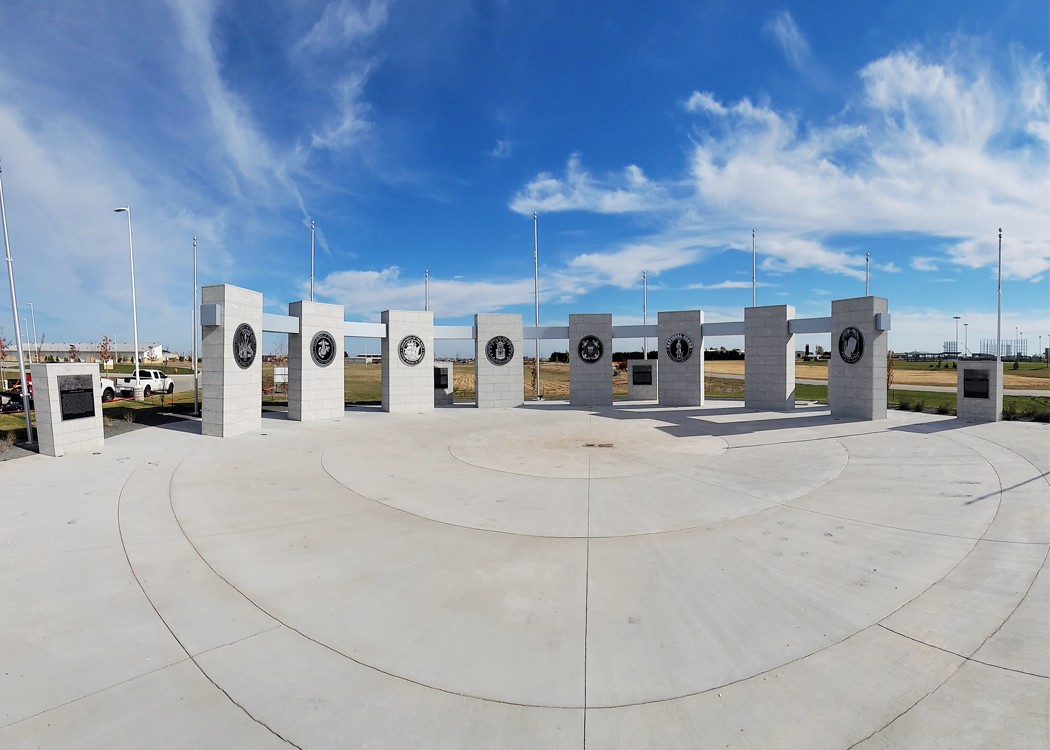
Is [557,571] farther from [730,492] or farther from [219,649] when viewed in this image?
[730,492]

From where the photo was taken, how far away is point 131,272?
106 ft

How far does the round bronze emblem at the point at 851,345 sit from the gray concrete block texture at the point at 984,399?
3.50m

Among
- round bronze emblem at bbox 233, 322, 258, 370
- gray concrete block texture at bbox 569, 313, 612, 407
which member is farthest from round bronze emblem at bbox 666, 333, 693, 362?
round bronze emblem at bbox 233, 322, 258, 370

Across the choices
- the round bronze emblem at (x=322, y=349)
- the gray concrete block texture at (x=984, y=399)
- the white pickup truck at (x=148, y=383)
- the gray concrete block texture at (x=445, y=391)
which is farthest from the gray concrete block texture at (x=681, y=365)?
the white pickup truck at (x=148, y=383)

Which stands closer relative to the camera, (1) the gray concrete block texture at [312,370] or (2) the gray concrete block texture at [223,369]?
(2) the gray concrete block texture at [223,369]

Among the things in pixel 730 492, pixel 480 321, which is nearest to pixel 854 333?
pixel 730 492

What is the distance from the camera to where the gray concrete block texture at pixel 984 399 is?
61.2ft

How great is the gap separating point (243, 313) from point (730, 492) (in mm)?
17950

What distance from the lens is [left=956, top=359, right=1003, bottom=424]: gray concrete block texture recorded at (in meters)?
18.7

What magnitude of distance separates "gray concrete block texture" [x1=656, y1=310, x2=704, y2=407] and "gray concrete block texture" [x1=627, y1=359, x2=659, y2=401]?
2657 millimetres

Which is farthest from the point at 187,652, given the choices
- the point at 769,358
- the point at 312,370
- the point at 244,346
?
the point at 769,358

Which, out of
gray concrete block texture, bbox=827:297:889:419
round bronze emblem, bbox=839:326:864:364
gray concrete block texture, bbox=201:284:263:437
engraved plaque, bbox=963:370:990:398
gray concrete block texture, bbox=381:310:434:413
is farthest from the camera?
gray concrete block texture, bbox=381:310:434:413

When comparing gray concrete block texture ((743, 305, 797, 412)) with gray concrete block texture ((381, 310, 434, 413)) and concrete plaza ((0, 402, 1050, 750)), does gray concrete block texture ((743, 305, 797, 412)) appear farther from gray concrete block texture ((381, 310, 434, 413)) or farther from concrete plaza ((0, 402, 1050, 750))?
gray concrete block texture ((381, 310, 434, 413))

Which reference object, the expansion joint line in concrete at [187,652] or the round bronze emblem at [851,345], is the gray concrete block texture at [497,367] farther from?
the expansion joint line in concrete at [187,652]
